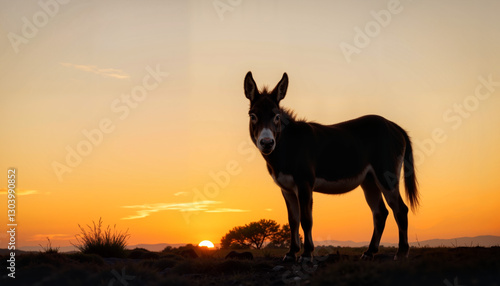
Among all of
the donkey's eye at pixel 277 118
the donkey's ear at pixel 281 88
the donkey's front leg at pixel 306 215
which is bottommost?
the donkey's front leg at pixel 306 215

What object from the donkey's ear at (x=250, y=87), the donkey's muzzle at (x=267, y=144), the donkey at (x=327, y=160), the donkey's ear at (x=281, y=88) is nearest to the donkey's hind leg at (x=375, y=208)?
the donkey at (x=327, y=160)

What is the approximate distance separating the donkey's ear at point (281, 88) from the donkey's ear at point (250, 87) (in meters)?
0.49

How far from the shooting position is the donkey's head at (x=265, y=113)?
10562mm

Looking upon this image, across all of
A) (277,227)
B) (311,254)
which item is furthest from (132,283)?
(277,227)

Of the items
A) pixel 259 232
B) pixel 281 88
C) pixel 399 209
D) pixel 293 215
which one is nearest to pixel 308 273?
pixel 293 215

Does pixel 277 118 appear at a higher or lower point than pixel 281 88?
lower

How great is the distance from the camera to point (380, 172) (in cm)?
1241

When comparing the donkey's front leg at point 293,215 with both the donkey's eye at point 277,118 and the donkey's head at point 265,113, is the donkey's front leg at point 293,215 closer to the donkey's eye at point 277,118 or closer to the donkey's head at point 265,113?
the donkey's head at point 265,113

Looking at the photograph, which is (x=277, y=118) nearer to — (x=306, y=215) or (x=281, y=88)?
(x=281, y=88)

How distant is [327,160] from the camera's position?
38.8 feet

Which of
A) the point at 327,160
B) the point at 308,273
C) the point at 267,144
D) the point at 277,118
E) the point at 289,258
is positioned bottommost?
the point at 308,273

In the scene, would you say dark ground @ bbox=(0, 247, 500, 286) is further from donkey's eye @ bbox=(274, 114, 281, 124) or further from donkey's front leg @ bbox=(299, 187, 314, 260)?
donkey's eye @ bbox=(274, 114, 281, 124)

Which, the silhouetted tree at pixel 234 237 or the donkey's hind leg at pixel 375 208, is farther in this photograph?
the silhouetted tree at pixel 234 237

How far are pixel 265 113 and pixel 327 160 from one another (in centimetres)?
199
